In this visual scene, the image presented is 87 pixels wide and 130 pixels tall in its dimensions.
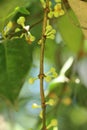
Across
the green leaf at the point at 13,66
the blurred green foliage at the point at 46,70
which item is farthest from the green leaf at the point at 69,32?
the green leaf at the point at 13,66

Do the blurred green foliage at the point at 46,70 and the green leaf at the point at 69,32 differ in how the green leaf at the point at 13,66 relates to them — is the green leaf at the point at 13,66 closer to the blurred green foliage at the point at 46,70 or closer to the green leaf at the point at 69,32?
the blurred green foliage at the point at 46,70

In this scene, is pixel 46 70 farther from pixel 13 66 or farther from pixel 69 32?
pixel 13 66

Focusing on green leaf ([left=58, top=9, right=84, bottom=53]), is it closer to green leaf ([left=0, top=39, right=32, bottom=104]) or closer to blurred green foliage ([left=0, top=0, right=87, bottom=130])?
blurred green foliage ([left=0, top=0, right=87, bottom=130])

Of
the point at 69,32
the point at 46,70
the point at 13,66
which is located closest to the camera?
the point at 13,66

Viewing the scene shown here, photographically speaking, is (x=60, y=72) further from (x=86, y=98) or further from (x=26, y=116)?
(x=26, y=116)

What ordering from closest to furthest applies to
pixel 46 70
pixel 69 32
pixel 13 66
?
1. pixel 13 66
2. pixel 69 32
3. pixel 46 70

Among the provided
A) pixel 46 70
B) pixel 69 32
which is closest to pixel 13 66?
pixel 69 32

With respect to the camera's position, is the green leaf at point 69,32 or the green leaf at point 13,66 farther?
the green leaf at point 69,32

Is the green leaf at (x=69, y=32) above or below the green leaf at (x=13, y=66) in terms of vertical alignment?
below

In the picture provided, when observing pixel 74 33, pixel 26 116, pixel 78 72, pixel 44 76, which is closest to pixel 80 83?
pixel 78 72
